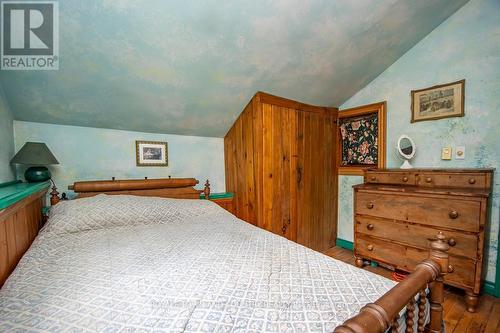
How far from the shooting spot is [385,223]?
2064 mm

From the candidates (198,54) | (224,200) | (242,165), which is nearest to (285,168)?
(242,165)

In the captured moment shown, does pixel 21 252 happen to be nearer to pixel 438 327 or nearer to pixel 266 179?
pixel 266 179

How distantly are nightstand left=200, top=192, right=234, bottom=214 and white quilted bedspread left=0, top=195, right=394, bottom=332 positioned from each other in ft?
3.23

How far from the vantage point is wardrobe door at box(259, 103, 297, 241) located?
2.26 m

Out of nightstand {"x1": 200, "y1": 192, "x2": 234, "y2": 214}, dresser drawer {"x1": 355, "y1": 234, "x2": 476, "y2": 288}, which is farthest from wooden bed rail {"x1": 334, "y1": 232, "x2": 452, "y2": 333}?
nightstand {"x1": 200, "y1": 192, "x2": 234, "y2": 214}

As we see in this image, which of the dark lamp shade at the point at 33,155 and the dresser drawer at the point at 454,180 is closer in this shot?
the dark lamp shade at the point at 33,155

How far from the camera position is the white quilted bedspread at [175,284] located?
2.17 ft

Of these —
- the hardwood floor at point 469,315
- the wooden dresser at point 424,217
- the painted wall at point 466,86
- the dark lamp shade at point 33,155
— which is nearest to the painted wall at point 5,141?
the dark lamp shade at point 33,155

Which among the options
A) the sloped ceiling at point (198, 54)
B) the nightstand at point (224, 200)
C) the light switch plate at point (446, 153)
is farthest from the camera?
the nightstand at point (224, 200)

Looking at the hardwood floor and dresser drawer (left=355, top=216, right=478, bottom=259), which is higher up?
dresser drawer (left=355, top=216, right=478, bottom=259)

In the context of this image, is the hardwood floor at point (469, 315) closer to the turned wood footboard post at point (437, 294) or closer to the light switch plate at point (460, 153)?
the turned wood footboard post at point (437, 294)

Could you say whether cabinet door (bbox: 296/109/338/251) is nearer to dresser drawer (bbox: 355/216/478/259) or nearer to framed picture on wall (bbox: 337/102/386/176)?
framed picture on wall (bbox: 337/102/386/176)

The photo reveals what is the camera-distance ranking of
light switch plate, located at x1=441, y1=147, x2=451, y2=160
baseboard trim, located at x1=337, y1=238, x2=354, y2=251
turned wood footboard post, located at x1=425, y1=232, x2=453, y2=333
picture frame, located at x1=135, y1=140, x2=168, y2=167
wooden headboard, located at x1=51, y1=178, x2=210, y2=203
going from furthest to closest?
baseboard trim, located at x1=337, y1=238, x2=354, y2=251 → picture frame, located at x1=135, y1=140, x2=168, y2=167 → light switch plate, located at x1=441, y1=147, x2=451, y2=160 → wooden headboard, located at x1=51, y1=178, x2=210, y2=203 → turned wood footboard post, located at x1=425, y1=232, x2=453, y2=333

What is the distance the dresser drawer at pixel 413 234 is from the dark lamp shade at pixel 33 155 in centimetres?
298
